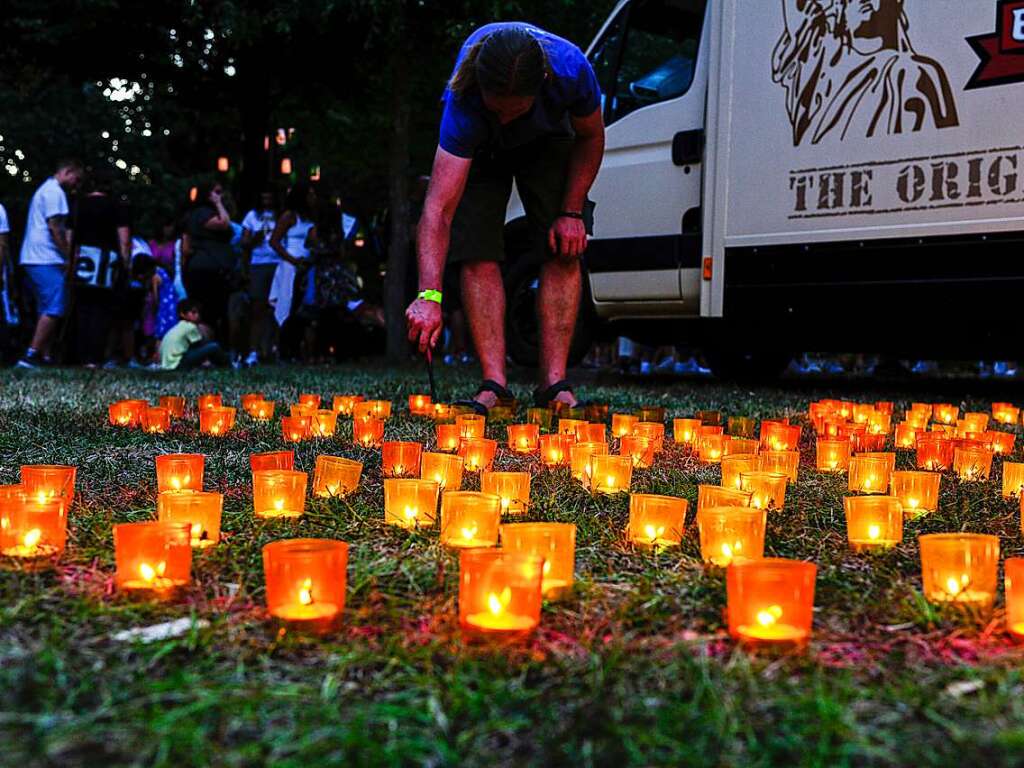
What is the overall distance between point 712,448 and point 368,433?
1.04 metres

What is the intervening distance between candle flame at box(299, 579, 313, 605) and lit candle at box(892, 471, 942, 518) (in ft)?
4.61

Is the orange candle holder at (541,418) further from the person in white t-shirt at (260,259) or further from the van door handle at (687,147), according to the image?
the person in white t-shirt at (260,259)

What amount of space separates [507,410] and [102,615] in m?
2.74

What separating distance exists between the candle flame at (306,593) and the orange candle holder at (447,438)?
174cm

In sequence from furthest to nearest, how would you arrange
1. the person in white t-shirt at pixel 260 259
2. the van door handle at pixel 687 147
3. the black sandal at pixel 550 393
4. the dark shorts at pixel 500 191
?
the person in white t-shirt at pixel 260 259
the van door handle at pixel 687 147
the black sandal at pixel 550 393
the dark shorts at pixel 500 191

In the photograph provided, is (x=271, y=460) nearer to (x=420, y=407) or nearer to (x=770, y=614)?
(x=770, y=614)

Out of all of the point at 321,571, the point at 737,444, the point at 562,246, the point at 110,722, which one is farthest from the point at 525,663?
the point at 562,246

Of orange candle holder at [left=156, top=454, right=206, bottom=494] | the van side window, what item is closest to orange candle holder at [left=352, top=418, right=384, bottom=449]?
orange candle holder at [left=156, top=454, right=206, bottom=494]

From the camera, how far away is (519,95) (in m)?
3.62

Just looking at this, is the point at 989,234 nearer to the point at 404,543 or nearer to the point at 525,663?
the point at 404,543

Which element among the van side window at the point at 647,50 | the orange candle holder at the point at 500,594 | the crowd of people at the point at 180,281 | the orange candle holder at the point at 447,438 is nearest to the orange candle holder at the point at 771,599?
the orange candle holder at the point at 500,594

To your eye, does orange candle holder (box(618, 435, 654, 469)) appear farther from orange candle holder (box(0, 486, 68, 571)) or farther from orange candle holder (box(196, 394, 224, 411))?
orange candle holder (box(0, 486, 68, 571))

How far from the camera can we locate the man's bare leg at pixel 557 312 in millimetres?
4598

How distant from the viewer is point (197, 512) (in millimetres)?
1865
